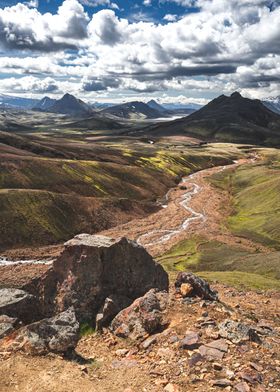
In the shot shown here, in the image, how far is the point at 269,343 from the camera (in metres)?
27.9

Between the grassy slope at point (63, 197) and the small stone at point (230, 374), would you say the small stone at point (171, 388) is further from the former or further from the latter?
the grassy slope at point (63, 197)

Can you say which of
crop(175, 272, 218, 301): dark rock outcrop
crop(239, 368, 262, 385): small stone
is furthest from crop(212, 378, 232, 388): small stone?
crop(175, 272, 218, 301): dark rock outcrop

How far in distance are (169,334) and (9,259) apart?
69811 mm

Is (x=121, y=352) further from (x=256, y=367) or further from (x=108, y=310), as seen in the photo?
(x=256, y=367)

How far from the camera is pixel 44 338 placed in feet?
91.1

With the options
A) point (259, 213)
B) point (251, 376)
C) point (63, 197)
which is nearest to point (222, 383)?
point (251, 376)

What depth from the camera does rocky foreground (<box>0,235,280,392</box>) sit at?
78.9 feet

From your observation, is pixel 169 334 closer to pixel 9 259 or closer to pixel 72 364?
pixel 72 364

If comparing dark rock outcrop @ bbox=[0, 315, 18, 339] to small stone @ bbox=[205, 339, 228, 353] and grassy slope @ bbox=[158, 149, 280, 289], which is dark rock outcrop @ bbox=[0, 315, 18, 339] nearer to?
small stone @ bbox=[205, 339, 228, 353]

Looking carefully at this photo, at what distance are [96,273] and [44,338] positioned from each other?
963cm

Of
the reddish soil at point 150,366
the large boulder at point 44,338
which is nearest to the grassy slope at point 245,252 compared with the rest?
the reddish soil at point 150,366

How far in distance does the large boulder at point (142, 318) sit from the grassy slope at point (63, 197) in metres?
69.8

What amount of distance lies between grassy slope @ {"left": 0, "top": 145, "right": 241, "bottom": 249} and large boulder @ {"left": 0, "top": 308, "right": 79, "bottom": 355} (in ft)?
234

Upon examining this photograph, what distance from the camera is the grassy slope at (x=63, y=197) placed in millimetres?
105625
